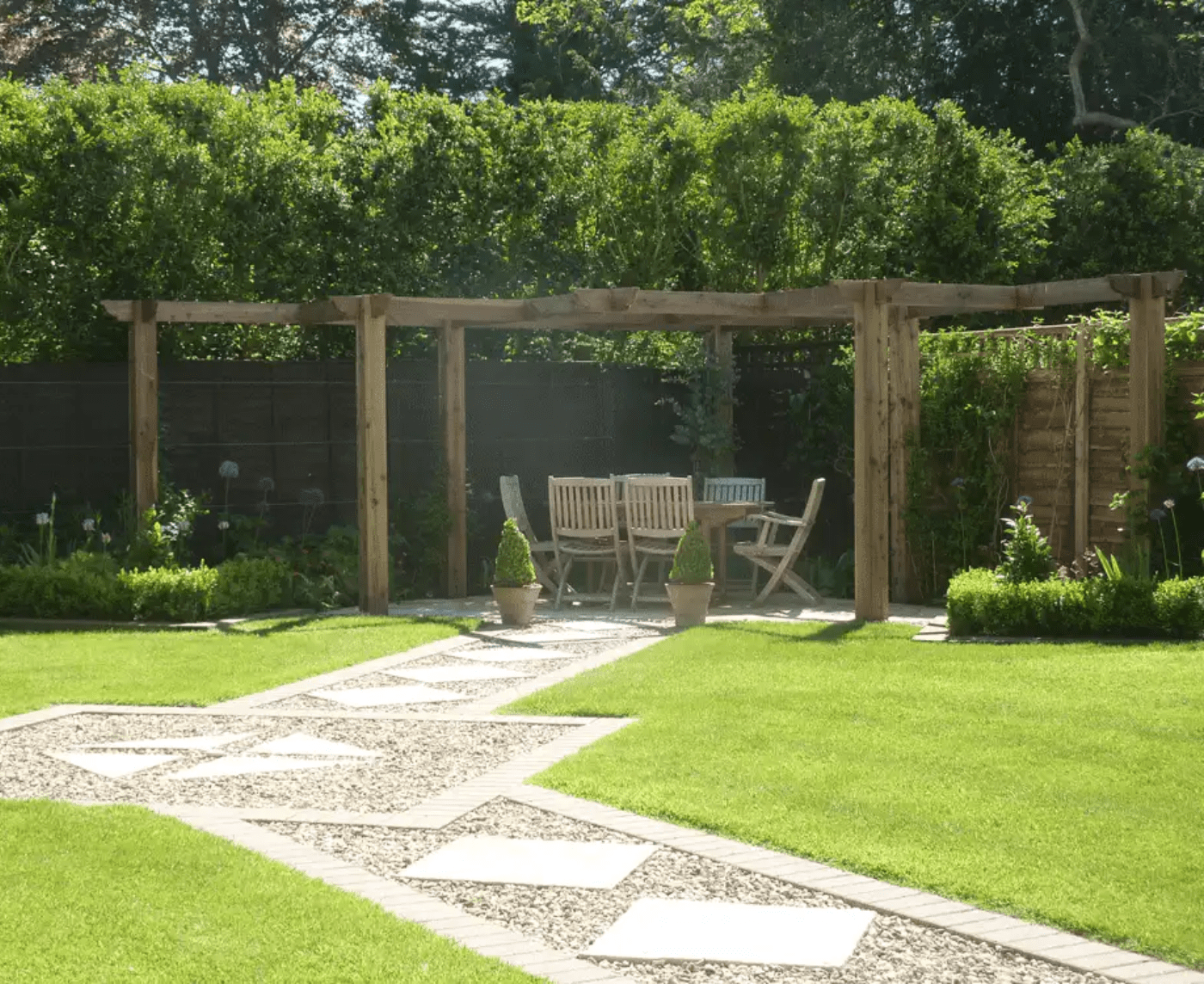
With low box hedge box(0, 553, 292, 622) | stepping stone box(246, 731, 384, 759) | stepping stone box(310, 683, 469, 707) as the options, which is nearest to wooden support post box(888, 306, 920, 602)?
low box hedge box(0, 553, 292, 622)

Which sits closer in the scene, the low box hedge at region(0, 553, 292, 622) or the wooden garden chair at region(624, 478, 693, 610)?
the low box hedge at region(0, 553, 292, 622)

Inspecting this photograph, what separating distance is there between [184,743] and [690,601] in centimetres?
474

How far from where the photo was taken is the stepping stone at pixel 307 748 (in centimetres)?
746

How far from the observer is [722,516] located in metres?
13.4

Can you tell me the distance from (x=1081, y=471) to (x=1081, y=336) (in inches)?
36.1

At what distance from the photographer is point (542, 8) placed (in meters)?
27.4

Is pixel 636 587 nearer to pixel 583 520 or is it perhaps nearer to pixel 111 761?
pixel 583 520

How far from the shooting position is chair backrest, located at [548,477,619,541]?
43.4ft

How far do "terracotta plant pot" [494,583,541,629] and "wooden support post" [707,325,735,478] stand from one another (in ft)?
12.3

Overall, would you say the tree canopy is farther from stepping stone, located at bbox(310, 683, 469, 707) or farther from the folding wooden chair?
stepping stone, located at bbox(310, 683, 469, 707)

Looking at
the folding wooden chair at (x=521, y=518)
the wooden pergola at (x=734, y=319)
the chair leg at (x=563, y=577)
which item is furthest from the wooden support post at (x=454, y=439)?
the chair leg at (x=563, y=577)

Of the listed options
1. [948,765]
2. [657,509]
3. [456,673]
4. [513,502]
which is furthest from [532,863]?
[513,502]

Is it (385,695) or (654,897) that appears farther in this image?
(385,695)

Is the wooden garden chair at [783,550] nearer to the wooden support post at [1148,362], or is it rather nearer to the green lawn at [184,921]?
the wooden support post at [1148,362]
